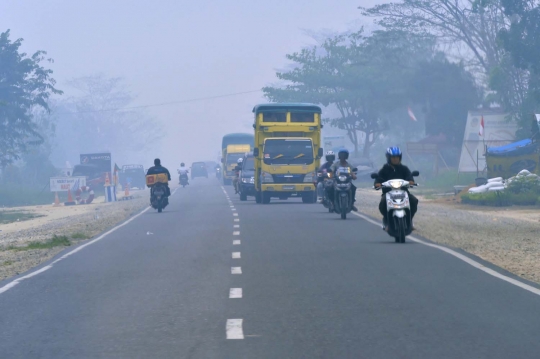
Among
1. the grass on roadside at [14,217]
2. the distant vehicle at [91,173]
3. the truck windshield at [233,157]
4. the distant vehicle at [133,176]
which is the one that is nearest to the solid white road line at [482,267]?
the grass on roadside at [14,217]

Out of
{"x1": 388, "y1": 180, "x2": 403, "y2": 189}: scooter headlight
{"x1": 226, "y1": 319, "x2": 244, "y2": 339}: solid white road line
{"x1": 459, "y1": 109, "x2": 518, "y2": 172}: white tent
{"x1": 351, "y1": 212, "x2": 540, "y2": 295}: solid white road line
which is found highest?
{"x1": 459, "y1": 109, "x2": 518, "y2": 172}: white tent

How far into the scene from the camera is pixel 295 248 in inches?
680

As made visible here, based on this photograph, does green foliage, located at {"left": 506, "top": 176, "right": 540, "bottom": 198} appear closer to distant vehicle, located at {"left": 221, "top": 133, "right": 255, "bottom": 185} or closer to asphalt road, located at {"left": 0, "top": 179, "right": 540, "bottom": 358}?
asphalt road, located at {"left": 0, "top": 179, "right": 540, "bottom": 358}

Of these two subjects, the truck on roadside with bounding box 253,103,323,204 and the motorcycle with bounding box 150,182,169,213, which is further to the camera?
the truck on roadside with bounding box 253,103,323,204

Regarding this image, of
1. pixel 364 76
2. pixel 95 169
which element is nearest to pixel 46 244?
pixel 95 169

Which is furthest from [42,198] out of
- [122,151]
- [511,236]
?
[122,151]

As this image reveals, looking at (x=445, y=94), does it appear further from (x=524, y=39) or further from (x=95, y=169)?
(x=95, y=169)

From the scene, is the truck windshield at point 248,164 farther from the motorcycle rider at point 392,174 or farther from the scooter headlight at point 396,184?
the scooter headlight at point 396,184

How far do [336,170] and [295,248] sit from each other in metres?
8.13

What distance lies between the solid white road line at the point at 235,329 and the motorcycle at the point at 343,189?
627 inches

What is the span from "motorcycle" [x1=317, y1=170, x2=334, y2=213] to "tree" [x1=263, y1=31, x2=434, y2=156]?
4594 cm

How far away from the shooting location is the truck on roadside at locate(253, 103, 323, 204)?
36625 millimetres

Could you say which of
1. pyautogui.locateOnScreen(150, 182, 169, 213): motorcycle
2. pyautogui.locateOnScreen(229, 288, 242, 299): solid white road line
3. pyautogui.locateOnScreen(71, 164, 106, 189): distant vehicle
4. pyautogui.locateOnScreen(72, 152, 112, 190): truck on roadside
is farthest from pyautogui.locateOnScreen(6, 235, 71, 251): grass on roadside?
pyautogui.locateOnScreen(71, 164, 106, 189): distant vehicle

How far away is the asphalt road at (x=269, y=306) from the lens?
807 cm
